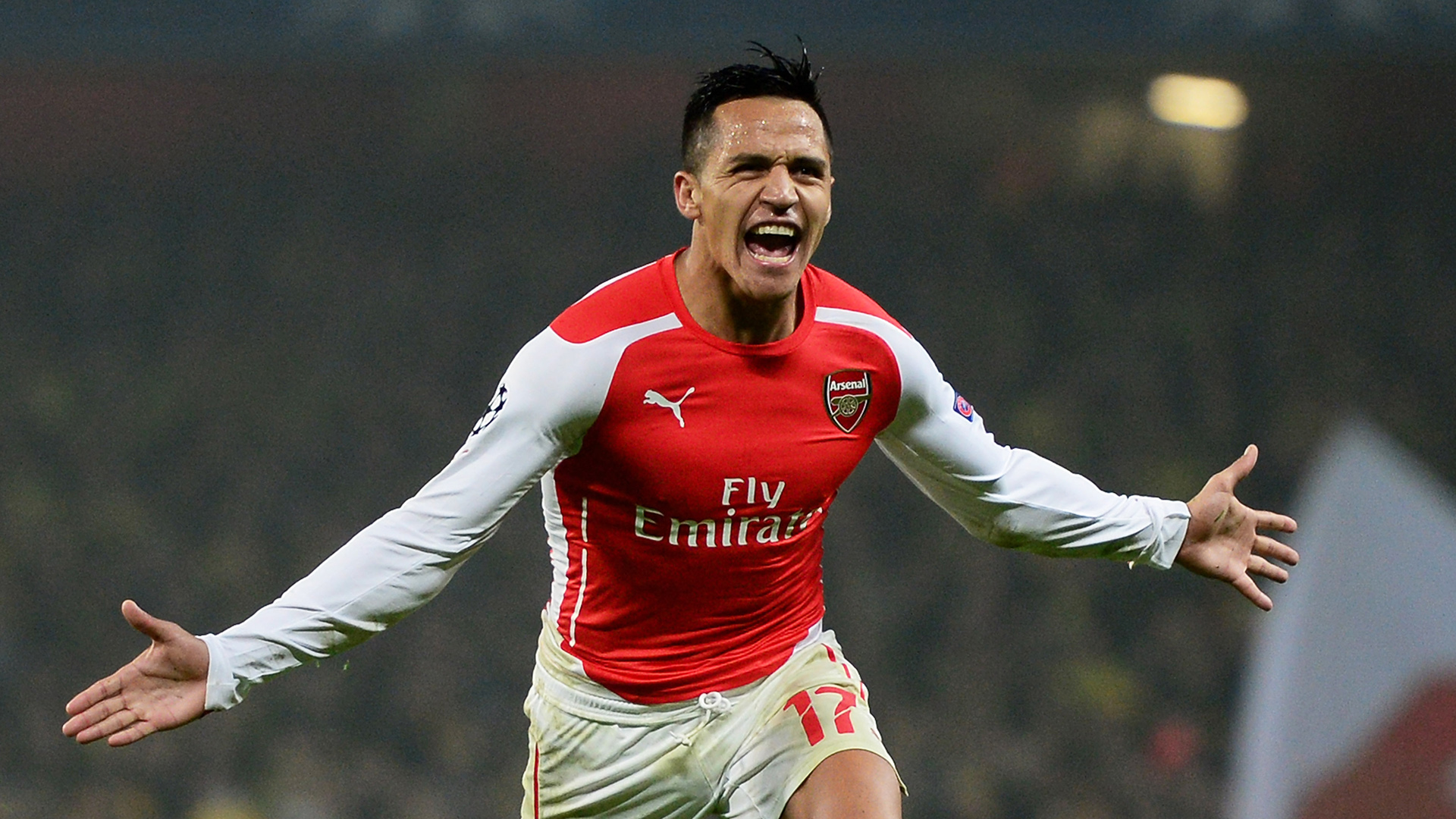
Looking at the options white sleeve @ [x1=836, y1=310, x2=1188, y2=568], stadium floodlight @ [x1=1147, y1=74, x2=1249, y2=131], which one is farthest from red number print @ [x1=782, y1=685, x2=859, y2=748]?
stadium floodlight @ [x1=1147, y1=74, x2=1249, y2=131]

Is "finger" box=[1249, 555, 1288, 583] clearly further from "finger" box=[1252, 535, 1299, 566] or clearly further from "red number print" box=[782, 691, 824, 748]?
"red number print" box=[782, 691, 824, 748]

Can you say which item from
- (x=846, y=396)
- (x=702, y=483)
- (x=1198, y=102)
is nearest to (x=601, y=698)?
(x=702, y=483)

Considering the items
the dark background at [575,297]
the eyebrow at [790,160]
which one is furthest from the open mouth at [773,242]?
the dark background at [575,297]

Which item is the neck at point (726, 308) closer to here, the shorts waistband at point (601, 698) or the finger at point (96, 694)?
the shorts waistband at point (601, 698)

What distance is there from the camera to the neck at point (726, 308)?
3.26 meters

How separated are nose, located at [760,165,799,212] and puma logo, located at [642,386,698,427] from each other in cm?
40

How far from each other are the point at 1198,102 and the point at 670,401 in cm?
883

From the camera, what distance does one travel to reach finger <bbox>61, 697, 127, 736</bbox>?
2793 millimetres

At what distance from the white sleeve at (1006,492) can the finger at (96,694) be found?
1617 millimetres

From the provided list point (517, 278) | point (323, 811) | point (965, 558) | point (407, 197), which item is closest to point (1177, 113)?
point (965, 558)

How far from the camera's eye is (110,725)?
2863mm

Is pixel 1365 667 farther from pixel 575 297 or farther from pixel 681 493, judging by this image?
pixel 575 297

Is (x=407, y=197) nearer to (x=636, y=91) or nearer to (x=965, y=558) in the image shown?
(x=636, y=91)

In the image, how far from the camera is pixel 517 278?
1164 cm
